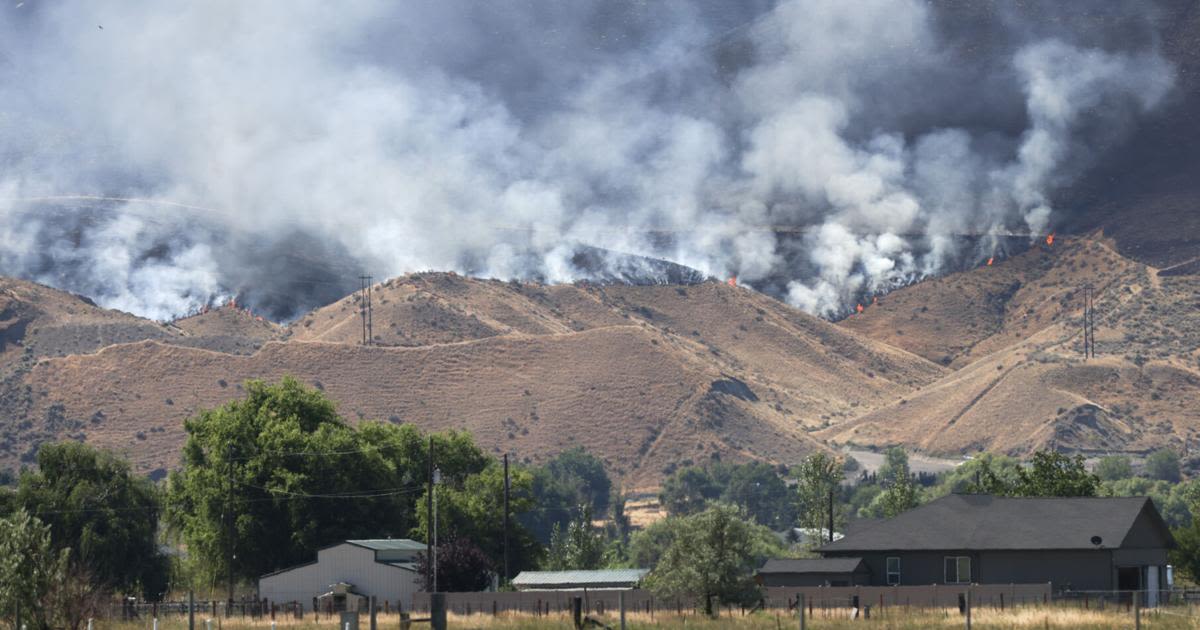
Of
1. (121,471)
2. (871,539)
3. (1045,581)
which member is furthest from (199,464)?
(1045,581)

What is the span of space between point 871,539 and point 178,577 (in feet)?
156

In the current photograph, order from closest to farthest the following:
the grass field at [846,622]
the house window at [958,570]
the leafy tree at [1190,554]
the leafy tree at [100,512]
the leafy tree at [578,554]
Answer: the grass field at [846,622], the house window at [958,570], the leafy tree at [1190,554], the leafy tree at [100,512], the leafy tree at [578,554]

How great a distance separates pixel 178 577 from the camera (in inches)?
4675

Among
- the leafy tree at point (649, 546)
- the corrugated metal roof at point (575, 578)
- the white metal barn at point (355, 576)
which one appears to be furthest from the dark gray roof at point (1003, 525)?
the leafy tree at point (649, 546)

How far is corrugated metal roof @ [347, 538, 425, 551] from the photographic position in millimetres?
102238

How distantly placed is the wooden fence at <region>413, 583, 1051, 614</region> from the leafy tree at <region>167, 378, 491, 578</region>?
27843 mm

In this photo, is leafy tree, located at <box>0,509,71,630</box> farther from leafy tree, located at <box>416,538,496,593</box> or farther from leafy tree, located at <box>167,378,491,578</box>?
leafy tree, located at <box>167,378,491,578</box>

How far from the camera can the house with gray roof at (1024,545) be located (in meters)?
83.8

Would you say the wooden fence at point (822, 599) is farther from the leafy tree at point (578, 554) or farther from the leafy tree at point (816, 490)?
the leafy tree at point (816, 490)

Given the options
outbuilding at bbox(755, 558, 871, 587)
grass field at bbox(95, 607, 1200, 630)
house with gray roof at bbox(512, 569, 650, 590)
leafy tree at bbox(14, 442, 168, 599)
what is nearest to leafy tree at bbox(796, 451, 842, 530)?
house with gray roof at bbox(512, 569, 650, 590)

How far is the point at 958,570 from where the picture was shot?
8669cm

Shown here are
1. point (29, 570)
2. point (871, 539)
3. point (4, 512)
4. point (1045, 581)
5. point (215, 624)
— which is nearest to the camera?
point (29, 570)

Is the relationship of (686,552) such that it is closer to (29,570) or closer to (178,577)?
(29,570)

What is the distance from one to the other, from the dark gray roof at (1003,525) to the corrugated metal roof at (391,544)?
24373 millimetres
